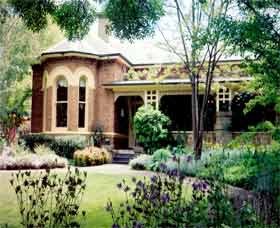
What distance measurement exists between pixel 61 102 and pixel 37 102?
2.89 m

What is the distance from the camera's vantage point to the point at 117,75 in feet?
76.2

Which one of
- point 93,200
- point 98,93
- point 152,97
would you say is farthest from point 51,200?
point 98,93

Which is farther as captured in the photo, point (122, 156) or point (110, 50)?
point (110, 50)

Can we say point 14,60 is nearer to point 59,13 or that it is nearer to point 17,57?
point 17,57

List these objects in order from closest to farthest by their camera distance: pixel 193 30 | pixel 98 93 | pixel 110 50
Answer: pixel 193 30 → pixel 98 93 → pixel 110 50

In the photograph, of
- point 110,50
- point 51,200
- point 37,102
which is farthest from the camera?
point 37,102

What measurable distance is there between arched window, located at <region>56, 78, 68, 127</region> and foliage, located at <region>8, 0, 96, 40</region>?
15378mm

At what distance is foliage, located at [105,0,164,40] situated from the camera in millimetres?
5935

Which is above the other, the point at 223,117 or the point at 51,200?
the point at 223,117

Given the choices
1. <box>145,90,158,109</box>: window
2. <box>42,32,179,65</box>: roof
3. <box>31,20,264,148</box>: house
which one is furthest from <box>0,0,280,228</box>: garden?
<box>42,32,179,65</box>: roof

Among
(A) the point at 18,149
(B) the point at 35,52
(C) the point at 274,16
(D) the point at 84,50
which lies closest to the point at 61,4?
(C) the point at 274,16

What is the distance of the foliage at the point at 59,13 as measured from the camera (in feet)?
21.5

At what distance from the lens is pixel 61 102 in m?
22.4

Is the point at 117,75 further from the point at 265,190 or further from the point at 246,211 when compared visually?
the point at 246,211
